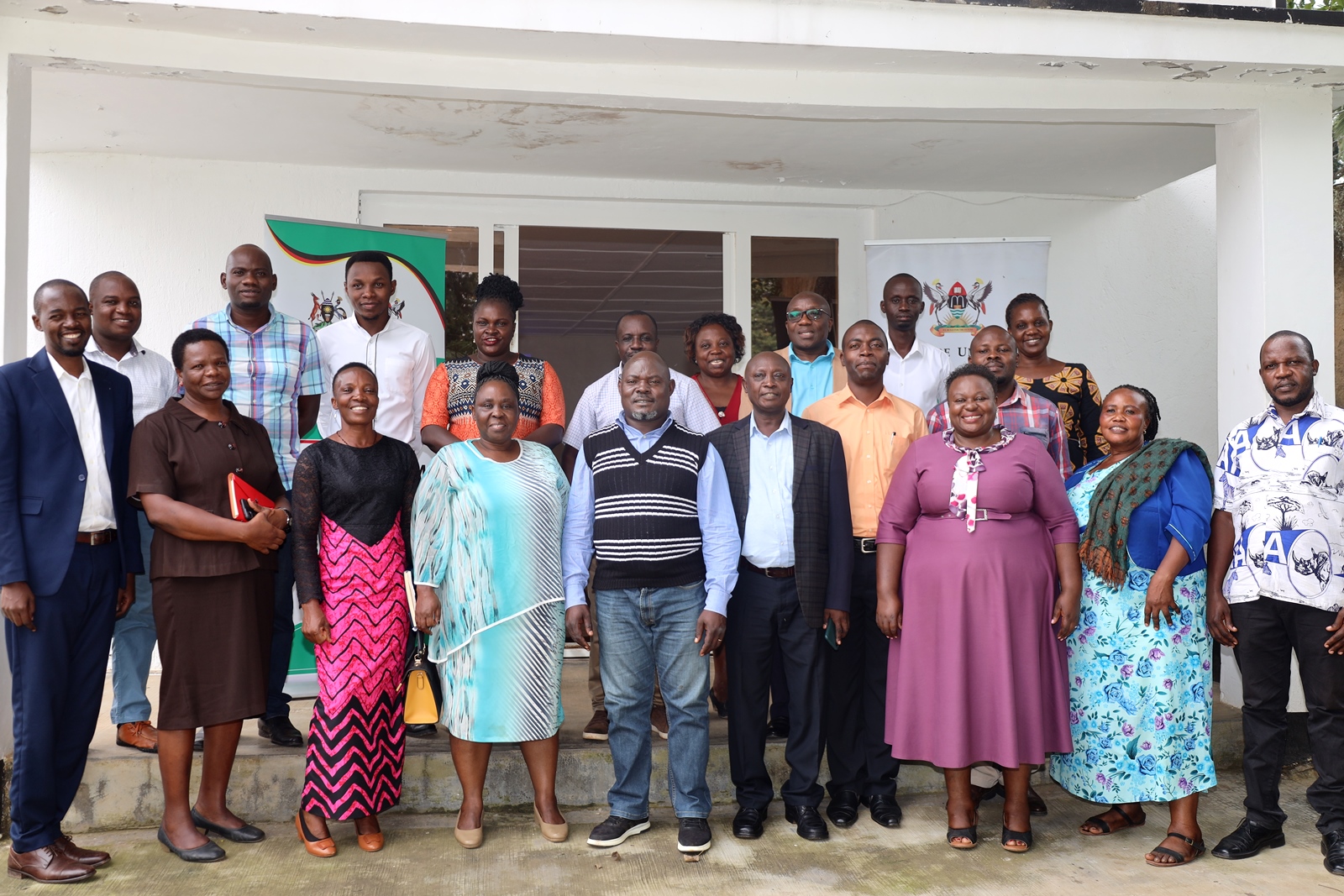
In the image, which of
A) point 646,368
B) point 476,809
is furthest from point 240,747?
point 646,368

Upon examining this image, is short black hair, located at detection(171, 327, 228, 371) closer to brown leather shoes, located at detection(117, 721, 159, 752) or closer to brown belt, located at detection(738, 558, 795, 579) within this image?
brown leather shoes, located at detection(117, 721, 159, 752)

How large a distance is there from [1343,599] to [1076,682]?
1002mm

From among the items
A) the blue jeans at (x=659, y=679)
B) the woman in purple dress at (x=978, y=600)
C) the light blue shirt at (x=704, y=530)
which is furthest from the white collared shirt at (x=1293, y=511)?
the blue jeans at (x=659, y=679)

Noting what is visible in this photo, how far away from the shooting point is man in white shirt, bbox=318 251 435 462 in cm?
486

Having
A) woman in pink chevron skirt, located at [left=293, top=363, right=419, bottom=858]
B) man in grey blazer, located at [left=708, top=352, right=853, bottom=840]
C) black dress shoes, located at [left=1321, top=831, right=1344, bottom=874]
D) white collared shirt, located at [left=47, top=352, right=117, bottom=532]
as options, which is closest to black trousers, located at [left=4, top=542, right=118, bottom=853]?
white collared shirt, located at [left=47, top=352, right=117, bottom=532]

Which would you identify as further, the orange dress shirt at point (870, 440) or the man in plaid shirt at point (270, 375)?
the man in plaid shirt at point (270, 375)

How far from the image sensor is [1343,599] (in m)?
3.92

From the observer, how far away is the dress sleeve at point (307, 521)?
3.91 m

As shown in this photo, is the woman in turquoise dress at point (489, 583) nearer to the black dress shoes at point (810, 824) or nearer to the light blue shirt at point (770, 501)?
the light blue shirt at point (770, 501)

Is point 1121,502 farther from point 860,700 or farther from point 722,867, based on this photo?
point 722,867

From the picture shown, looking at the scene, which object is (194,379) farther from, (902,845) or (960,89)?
(960,89)

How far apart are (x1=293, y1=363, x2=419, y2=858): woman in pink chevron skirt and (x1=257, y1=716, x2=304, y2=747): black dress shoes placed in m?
0.64

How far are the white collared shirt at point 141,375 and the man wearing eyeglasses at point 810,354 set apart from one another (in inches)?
107

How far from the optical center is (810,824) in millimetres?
4152
